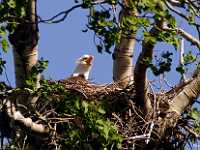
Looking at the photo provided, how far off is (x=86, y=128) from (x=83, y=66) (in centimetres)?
325

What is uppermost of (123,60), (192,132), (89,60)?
(123,60)

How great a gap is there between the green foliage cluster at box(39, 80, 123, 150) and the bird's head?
2363mm

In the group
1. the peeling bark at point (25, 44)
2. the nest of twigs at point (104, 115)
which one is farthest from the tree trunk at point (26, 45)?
the nest of twigs at point (104, 115)

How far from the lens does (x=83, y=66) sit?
415 inches

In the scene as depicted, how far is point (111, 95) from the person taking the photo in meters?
8.26

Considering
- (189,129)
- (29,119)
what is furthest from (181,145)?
(29,119)

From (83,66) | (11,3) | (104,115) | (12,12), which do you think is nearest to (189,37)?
(104,115)

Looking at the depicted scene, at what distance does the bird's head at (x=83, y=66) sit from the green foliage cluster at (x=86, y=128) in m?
2.36

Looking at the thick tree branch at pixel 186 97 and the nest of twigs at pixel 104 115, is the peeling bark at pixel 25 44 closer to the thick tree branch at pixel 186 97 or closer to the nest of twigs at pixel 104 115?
the nest of twigs at pixel 104 115

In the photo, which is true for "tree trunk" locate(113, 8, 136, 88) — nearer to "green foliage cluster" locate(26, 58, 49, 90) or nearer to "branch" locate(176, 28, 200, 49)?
"branch" locate(176, 28, 200, 49)

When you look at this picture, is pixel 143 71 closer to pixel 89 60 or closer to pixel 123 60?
pixel 123 60

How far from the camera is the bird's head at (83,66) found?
10.0 m


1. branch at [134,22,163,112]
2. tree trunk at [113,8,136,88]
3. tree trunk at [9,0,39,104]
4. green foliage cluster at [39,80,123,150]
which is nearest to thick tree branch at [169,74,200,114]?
branch at [134,22,163,112]

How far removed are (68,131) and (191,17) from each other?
5.76 feet
